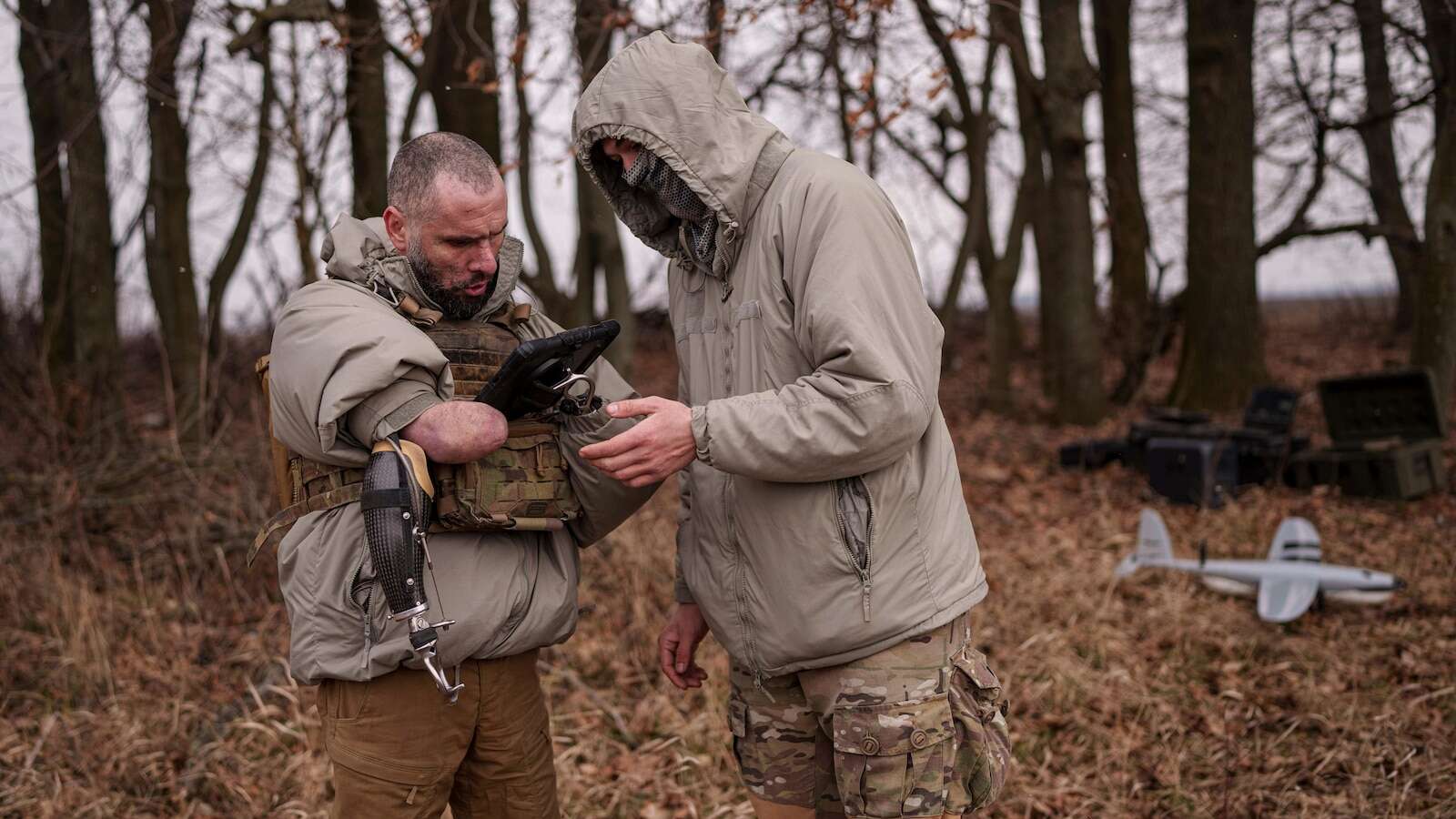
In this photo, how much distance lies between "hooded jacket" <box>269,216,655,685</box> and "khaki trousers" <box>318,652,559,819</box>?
9 cm

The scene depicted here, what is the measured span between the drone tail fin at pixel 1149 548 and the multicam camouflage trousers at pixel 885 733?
3882 millimetres

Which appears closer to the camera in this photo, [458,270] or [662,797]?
[458,270]

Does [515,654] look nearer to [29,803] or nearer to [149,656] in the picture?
[29,803]

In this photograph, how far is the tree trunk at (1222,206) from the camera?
9.41 metres

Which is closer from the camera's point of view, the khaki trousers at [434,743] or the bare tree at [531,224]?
the khaki trousers at [434,743]

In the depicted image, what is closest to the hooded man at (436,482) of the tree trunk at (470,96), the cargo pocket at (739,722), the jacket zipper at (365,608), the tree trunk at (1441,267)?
the jacket zipper at (365,608)

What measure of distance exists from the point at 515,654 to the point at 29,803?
2.50 m

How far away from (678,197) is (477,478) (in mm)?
726

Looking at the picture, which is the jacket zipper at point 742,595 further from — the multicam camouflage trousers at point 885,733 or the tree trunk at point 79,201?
the tree trunk at point 79,201

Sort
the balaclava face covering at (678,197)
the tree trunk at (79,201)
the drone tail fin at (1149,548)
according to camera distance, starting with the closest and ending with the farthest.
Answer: the balaclava face covering at (678,197)
the drone tail fin at (1149,548)
the tree trunk at (79,201)

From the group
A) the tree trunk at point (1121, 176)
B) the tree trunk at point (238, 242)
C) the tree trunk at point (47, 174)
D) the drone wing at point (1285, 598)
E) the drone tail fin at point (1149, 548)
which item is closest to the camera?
the drone wing at point (1285, 598)

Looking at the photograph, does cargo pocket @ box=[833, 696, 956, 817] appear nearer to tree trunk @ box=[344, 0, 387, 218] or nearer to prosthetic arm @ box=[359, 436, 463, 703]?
prosthetic arm @ box=[359, 436, 463, 703]

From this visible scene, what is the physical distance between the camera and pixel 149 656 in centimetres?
504

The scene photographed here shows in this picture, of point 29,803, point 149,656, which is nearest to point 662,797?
point 29,803
